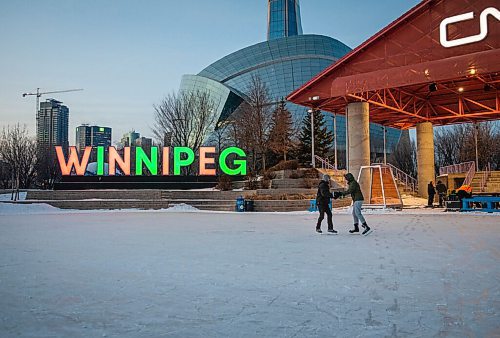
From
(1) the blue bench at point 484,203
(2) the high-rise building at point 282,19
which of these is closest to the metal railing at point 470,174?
(1) the blue bench at point 484,203

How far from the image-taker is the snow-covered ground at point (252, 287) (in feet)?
13.4

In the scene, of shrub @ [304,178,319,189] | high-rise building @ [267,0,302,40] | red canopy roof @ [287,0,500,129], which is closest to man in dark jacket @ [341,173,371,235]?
red canopy roof @ [287,0,500,129]

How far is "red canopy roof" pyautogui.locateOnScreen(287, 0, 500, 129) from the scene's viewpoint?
19.5m

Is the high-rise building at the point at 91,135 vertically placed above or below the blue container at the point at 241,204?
above

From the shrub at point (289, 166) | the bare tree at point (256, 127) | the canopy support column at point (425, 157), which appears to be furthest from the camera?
the bare tree at point (256, 127)

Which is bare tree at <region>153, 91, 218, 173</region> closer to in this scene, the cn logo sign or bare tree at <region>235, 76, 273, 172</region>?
bare tree at <region>235, 76, 273, 172</region>

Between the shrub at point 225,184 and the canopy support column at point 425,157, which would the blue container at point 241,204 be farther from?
the canopy support column at point 425,157

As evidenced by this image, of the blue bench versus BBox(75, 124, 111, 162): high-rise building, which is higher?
BBox(75, 124, 111, 162): high-rise building

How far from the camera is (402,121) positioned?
31.7 meters

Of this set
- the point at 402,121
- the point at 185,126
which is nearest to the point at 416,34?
the point at 402,121

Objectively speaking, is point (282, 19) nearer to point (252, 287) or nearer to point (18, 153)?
point (18, 153)

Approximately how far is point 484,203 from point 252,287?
1858 cm

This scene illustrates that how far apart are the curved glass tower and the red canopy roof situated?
179 ft

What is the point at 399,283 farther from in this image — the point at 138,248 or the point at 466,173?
the point at 466,173
